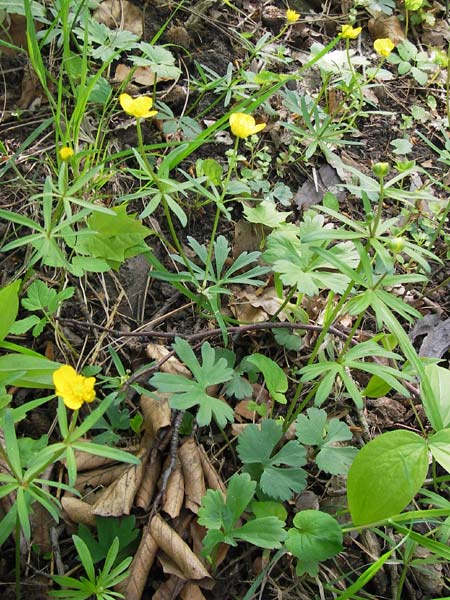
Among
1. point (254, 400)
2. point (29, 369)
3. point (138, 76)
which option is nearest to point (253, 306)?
point (254, 400)

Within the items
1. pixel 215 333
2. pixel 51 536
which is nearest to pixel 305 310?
pixel 215 333

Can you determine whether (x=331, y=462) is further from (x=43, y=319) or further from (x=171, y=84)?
(x=171, y=84)

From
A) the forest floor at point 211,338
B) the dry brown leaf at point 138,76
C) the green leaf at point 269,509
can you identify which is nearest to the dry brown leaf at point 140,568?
the forest floor at point 211,338

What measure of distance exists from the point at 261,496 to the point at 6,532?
62 centimetres

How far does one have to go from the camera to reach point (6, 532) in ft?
3.82

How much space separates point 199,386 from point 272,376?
261 mm

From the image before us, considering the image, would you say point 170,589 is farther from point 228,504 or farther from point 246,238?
point 246,238

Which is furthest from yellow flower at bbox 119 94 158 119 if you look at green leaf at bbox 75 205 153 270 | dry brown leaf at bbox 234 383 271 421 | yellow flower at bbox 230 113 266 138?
dry brown leaf at bbox 234 383 271 421

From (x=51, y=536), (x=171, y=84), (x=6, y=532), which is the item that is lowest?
(x=51, y=536)

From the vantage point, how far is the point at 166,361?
5.45 ft

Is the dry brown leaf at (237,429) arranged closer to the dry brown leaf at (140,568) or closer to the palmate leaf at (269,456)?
the palmate leaf at (269,456)

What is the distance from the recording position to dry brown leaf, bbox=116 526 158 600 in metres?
1.31

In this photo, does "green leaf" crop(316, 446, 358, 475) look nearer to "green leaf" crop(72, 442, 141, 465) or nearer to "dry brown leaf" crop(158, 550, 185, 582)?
"dry brown leaf" crop(158, 550, 185, 582)

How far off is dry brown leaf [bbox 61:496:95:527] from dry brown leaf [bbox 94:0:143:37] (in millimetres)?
1857
